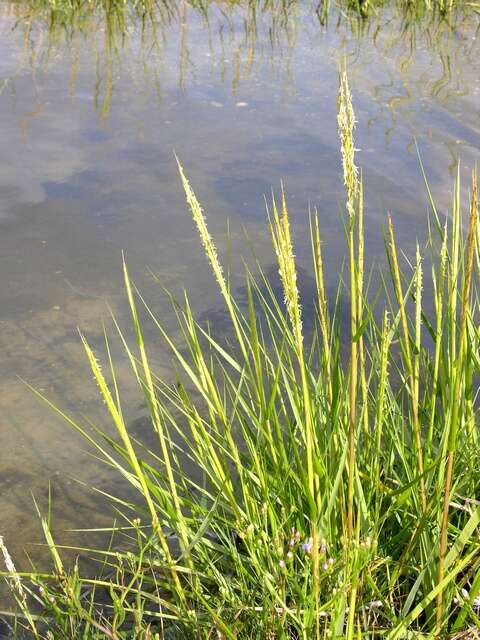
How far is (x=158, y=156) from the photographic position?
3498 mm

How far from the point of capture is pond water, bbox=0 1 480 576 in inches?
86.0

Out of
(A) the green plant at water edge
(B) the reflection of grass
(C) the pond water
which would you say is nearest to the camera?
(A) the green plant at water edge

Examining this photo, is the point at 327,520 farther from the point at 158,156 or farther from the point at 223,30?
the point at 223,30

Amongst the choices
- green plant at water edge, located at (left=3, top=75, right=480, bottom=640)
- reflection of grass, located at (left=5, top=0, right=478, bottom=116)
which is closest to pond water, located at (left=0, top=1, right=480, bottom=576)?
reflection of grass, located at (left=5, top=0, right=478, bottom=116)

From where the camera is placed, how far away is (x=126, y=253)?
2.75 metres

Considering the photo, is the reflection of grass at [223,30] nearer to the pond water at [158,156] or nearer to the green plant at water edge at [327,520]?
the pond water at [158,156]

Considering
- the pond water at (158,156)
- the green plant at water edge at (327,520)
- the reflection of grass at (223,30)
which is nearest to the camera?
the green plant at water edge at (327,520)

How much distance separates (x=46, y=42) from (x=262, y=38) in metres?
1.41

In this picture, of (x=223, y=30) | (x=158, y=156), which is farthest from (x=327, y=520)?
(x=223, y=30)

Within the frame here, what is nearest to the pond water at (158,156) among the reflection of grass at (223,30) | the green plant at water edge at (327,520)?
the reflection of grass at (223,30)

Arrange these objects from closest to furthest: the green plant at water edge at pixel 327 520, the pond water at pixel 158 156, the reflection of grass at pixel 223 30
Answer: the green plant at water edge at pixel 327 520, the pond water at pixel 158 156, the reflection of grass at pixel 223 30

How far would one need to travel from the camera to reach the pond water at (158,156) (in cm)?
219

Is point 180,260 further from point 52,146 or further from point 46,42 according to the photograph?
point 46,42

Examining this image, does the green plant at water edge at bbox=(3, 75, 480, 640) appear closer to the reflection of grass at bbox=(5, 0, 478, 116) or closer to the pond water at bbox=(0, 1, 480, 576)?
the pond water at bbox=(0, 1, 480, 576)
